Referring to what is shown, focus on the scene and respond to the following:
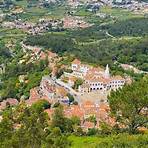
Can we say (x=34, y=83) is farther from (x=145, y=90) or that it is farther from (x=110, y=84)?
(x=145, y=90)

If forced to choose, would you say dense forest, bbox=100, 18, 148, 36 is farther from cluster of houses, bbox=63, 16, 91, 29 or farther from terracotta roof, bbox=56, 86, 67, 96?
terracotta roof, bbox=56, 86, 67, 96

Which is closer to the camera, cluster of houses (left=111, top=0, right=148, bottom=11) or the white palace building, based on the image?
the white palace building

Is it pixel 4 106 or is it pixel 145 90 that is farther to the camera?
pixel 4 106

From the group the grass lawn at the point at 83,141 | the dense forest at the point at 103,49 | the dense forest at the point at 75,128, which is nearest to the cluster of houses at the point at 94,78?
the dense forest at the point at 103,49

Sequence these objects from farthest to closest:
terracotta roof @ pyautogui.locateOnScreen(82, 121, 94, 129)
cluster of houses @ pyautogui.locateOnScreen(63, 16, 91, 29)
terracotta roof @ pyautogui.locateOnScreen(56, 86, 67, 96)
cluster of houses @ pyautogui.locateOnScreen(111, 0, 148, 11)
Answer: cluster of houses @ pyautogui.locateOnScreen(111, 0, 148, 11) < cluster of houses @ pyautogui.locateOnScreen(63, 16, 91, 29) < terracotta roof @ pyautogui.locateOnScreen(56, 86, 67, 96) < terracotta roof @ pyautogui.locateOnScreen(82, 121, 94, 129)

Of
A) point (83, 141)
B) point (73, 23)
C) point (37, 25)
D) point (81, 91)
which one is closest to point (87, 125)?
point (83, 141)

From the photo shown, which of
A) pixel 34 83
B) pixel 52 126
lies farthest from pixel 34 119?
pixel 34 83

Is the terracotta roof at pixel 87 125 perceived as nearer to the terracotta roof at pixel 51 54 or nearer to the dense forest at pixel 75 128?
the dense forest at pixel 75 128

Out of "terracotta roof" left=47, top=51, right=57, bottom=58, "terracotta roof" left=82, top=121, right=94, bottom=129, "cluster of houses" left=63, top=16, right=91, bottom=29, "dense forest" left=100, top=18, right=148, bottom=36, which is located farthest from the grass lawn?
"cluster of houses" left=63, top=16, right=91, bottom=29

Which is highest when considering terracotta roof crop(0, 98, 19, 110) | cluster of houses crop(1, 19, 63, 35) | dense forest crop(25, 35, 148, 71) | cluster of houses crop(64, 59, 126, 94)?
cluster of houses crop(64, 59, 126, 94)
